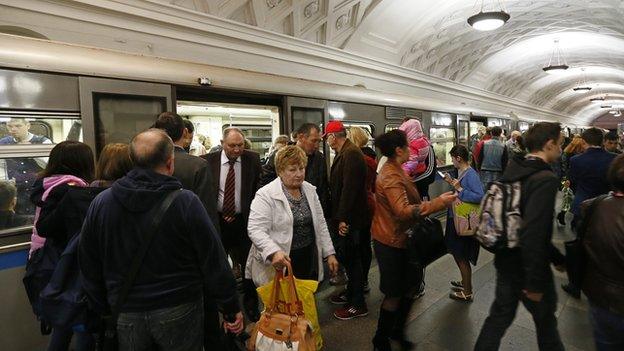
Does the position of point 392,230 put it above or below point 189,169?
below

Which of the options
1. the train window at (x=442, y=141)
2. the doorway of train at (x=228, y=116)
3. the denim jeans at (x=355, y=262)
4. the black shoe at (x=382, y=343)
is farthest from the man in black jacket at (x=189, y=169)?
the train window at (x=442, y=141)

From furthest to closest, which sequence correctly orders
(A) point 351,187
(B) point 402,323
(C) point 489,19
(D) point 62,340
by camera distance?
(C) point 489,19 → (A) point 351,187 → (B) point 402,323 → (D) point 62,340

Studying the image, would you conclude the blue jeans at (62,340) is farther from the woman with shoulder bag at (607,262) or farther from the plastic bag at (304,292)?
the woman with shoulder bag at (607,262)

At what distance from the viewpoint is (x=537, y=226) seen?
74.2 inches

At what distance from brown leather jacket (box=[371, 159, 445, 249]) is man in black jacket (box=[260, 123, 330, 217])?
3.69 feet

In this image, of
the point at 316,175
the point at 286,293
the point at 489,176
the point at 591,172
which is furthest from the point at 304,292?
the point at 489,176

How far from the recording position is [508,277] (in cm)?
207

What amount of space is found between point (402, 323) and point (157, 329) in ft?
6.15

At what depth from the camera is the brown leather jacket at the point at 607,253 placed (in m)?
1.69

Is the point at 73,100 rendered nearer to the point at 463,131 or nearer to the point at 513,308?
the point at 513,308

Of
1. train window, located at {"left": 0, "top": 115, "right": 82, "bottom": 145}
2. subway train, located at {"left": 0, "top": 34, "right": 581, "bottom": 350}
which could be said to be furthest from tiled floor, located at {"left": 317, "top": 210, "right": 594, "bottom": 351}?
train window, located at {"left": 0, "top": 115, "right": 82, "bottom": 145}

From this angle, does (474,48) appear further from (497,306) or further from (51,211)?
(51,211)

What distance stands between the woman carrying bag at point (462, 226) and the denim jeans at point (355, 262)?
3.01 ft

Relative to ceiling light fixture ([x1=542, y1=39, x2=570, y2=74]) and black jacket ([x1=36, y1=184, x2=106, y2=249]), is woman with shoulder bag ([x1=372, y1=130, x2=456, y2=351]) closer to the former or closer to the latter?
black jacket ([x1=36, y1=184, x2=106, y2=249])
